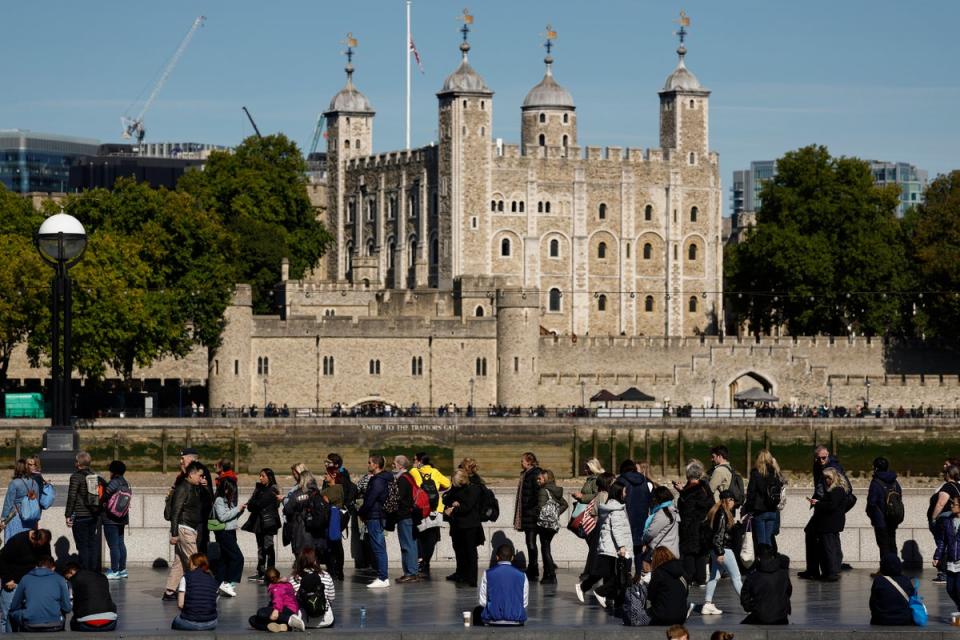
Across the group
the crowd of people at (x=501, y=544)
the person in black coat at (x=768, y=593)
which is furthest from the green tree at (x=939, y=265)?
the person in black coat at (x=768, y=593)

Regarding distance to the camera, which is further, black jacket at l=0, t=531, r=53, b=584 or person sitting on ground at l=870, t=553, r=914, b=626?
black jacket at l=0, t=531, r=53, b=584

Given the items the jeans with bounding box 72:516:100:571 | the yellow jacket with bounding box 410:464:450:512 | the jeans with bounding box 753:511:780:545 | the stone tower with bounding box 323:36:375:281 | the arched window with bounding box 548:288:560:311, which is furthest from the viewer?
the stone tower with bounding box 323:36:375:281

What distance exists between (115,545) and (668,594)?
24.0 ft

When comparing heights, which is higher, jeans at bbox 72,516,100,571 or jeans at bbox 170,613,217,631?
jeans at bbox 72,516,100,571

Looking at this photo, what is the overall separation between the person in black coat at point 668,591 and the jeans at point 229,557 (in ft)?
17.7

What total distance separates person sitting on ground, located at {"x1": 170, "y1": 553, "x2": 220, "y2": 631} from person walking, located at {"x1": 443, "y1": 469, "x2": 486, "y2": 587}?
177 inches

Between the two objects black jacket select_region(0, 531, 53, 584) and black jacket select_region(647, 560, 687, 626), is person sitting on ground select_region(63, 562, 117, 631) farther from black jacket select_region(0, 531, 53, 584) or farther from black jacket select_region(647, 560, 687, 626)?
black jacket select_region(647, 560, 687, 626)

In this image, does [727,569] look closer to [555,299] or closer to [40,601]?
[40,601]

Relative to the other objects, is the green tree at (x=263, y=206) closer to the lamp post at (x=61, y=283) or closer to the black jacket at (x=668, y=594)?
the lamp post at (x=61, y=283)

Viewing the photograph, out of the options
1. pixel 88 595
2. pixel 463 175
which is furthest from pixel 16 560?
pixel 463 175

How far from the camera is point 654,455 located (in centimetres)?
6856

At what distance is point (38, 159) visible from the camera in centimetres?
17800

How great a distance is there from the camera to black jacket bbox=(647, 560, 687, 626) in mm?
21172

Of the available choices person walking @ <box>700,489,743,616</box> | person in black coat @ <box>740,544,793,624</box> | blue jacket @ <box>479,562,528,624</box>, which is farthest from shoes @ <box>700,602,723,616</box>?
blue jacket @ <box>479,562,528,624</box>
